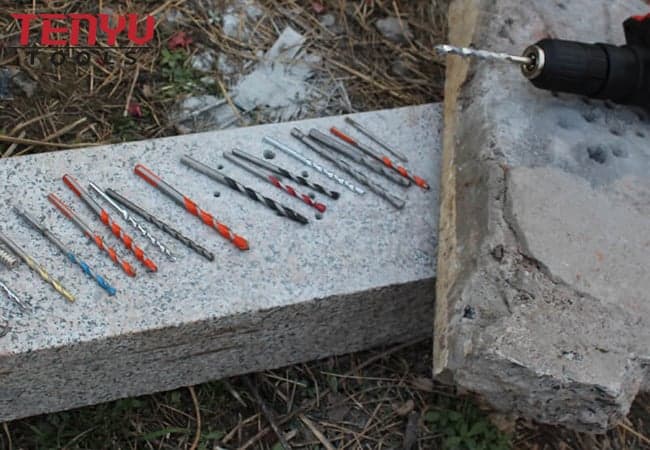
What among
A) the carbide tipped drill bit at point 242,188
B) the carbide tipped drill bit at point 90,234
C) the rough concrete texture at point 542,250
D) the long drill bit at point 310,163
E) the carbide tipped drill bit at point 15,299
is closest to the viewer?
the rough concrete texture at point 542,250

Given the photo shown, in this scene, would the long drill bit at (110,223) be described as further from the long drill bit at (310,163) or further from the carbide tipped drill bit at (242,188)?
the long drill bit at (310,163)

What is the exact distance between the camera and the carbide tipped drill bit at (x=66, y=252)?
2.36m

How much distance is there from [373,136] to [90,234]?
1040 mm

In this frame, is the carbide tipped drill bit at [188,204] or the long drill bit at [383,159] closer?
the carbide tipped drill bit at [188,204]

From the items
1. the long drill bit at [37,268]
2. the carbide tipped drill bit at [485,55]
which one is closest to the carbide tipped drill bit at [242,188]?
the long drill bit at [37,268]

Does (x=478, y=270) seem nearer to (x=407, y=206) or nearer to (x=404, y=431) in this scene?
(x=407, y=206)

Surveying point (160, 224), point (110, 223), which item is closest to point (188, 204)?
point (160, 224)

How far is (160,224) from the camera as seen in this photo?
252 centimetres

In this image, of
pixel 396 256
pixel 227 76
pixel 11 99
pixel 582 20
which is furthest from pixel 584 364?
pixel 11 99

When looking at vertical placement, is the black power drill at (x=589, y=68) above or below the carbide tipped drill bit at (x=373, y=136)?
above

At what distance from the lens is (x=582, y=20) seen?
9.28 ft

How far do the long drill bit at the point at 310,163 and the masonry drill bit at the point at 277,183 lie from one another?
A: 0.41 ft

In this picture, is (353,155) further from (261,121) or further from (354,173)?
(261,121)

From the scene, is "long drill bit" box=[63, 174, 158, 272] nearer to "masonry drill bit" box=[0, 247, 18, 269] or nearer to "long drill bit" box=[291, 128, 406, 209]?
"masonry drill bit" box=[0, 247, 18, 269]
